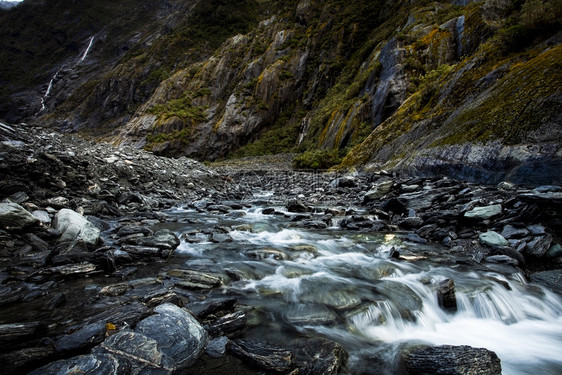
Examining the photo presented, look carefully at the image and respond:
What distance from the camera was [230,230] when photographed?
648 centimetres

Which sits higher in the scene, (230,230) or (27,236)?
(27,236)

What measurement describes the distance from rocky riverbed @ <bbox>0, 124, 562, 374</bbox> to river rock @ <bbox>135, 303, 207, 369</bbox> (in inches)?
0.6

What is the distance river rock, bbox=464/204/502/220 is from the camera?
200 inches

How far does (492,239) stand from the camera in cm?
457

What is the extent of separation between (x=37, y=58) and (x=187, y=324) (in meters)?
164

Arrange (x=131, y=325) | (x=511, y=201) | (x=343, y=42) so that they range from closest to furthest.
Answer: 1. (x=131, y=325)
2. (x=511, y=201)
3. (x=343, y=42)

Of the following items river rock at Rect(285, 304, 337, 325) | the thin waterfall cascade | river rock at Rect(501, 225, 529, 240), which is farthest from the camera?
the thin waterfall cascade

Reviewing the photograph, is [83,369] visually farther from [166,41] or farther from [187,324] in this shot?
[166,41]

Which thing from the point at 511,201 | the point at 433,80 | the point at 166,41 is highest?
the point at 166,41

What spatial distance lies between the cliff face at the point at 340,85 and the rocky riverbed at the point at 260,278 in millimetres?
2702

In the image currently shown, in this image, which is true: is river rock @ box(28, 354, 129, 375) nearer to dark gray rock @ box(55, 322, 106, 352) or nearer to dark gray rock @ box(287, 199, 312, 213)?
dark gray rock @ box(55, 322, 106, 352)

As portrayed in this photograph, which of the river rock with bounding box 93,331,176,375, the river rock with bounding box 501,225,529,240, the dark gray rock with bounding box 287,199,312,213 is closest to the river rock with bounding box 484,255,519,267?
the river rock with bounding box 501,225,529,240

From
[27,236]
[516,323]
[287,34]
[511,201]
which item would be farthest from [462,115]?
[287,34]

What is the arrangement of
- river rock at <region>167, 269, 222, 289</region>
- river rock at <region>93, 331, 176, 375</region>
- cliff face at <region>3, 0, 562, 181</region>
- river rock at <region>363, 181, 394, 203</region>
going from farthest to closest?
river rock at <region>363, 181, 394, 203</region>, cliff face at <region>3, 0, 562, 181</region>, river rock at <region>167, 269, 222, 289</region>, river rock at <region>93, 331, 176, 375</region>
